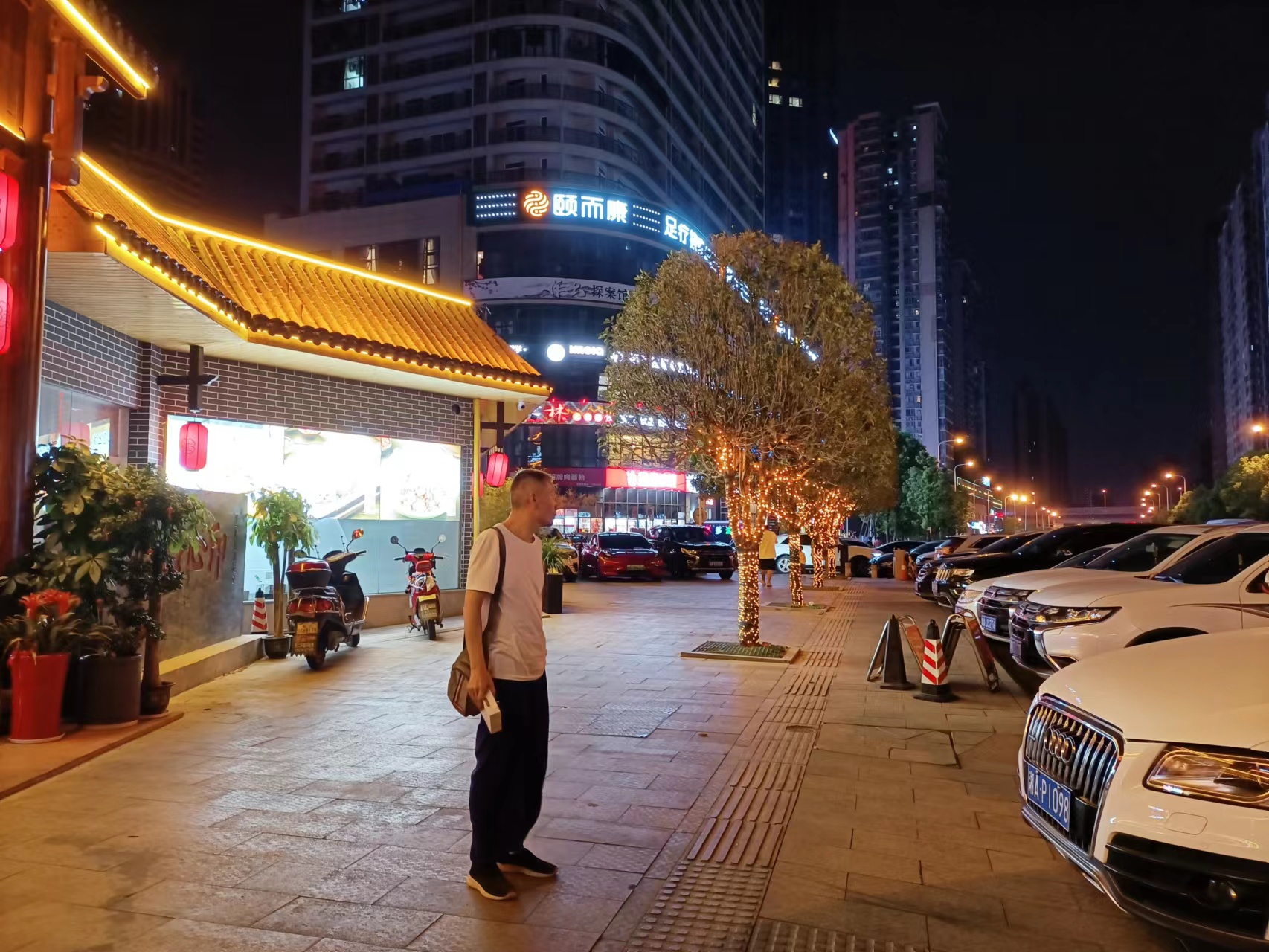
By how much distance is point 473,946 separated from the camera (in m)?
3.53

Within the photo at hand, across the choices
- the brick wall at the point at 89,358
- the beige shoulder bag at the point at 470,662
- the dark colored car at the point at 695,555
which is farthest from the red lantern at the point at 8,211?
the dark colored car at the point at 695,555

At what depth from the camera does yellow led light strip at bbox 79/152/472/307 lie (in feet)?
32.0

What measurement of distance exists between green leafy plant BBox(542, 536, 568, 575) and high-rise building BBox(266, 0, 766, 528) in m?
30.1

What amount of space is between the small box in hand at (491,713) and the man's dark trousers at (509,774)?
0.08 m

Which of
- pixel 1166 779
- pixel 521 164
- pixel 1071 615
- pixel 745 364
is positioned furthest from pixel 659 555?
pixel 521 164

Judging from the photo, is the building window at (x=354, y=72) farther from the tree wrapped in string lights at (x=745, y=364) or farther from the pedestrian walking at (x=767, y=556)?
the tree wrapped in string lights at (x=745, y=364)

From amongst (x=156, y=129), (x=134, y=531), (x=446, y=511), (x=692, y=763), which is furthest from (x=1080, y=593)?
(x=156, y=129)

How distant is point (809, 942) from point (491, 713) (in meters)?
1.60

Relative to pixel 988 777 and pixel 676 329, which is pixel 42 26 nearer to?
pixel 676 329

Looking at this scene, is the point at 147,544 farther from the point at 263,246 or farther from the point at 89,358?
the point at 263,246

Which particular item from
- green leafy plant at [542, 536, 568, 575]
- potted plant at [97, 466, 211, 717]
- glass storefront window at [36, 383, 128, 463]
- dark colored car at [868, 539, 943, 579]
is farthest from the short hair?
dark colored car at [868, 539, 943, 579]

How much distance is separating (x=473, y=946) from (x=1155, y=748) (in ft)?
8.62

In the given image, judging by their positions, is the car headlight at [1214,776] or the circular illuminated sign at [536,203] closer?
the car headlight at [1214,776]

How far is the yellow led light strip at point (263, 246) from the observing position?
976 centimetres
